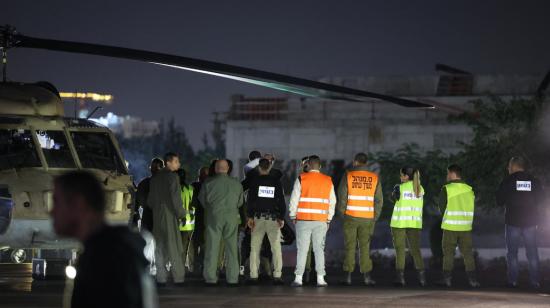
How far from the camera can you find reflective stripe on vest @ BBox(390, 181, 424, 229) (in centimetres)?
1820

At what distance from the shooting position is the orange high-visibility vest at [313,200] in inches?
698

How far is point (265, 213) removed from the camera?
18.0 meters

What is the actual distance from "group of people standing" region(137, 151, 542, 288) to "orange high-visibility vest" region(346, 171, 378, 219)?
0.6 inches

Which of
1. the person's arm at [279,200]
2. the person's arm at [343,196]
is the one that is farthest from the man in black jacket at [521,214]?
the person's arm at [279,200]

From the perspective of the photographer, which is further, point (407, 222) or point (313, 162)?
point (407, 222)

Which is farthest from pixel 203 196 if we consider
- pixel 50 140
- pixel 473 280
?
pixel 473 280

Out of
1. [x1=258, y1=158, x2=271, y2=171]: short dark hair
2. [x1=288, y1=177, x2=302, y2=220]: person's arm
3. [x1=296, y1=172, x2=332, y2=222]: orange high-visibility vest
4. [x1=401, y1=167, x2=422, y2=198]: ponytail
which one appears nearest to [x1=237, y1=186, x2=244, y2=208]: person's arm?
[x1=258, y1=158, x2=271, y2=171]: short dark hair

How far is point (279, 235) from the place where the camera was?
1811cm

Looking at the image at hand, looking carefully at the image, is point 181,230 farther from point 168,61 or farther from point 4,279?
point 168,61

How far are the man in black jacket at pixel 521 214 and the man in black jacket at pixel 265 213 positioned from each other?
3.53 metres

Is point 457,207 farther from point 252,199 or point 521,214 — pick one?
point 252,199

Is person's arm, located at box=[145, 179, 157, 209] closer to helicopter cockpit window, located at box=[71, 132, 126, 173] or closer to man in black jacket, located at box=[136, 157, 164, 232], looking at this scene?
man in black jacket, located at box=[136, 157, 164, 232]

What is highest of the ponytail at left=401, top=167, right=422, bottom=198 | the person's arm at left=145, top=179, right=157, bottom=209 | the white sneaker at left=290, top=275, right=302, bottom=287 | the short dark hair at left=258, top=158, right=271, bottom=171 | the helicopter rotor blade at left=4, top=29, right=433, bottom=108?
the helicopter rotor blade at left=4, top=29, right=433, bottom=108

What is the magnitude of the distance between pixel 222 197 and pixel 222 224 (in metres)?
0.42
